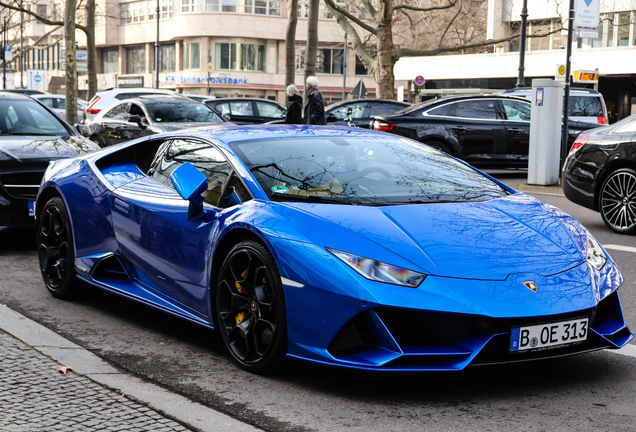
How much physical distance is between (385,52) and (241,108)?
1125cm

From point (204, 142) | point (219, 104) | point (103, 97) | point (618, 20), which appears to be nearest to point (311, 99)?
point (219, 104)

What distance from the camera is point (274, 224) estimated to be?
4.11 metres

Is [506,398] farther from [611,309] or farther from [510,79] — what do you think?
[510,79]

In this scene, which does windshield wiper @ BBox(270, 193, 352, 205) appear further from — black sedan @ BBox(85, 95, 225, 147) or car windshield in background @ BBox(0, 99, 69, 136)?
black sedan @ BBox(85, 95, 225, 147)

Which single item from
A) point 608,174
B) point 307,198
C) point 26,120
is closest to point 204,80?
point 26,120

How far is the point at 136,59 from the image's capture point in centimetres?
7725

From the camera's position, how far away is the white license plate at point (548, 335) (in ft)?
12.1

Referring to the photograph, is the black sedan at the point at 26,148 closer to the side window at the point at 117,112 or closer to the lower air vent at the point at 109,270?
the lower air vent at the point at 109,270

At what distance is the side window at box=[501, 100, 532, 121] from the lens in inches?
651

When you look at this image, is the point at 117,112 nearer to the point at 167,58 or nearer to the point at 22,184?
the point at 22,184

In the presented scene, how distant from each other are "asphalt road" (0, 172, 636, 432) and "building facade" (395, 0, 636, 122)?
132 ft

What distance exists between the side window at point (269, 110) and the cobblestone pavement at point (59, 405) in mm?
17097

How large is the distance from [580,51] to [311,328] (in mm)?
48307

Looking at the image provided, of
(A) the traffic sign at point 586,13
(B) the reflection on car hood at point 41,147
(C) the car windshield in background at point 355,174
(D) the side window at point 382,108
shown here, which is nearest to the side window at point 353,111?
(D) the side window at point 382,108
